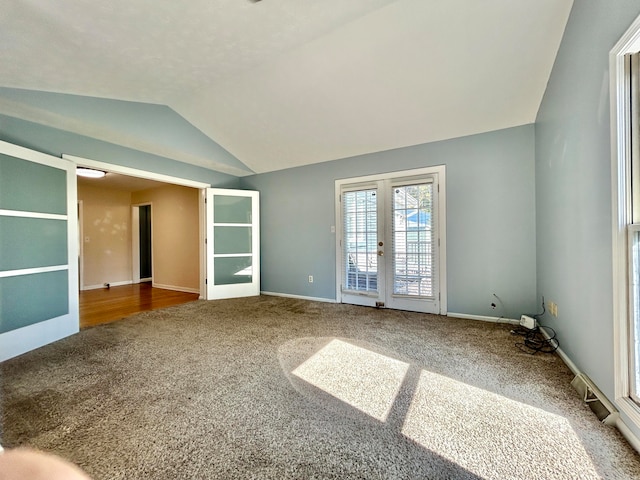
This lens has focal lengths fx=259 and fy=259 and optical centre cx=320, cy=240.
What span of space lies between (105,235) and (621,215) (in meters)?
8.60

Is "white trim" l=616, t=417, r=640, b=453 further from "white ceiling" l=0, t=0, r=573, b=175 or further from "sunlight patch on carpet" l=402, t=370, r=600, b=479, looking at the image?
"white ceiling" l=0, t=0, r=573, b=175

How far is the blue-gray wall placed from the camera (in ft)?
8.78

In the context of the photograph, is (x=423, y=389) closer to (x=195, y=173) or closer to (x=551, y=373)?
(x=551, y=373)

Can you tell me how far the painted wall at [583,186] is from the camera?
59.4 inches

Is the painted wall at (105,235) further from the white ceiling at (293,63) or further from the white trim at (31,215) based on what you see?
the white trim at (31,215)

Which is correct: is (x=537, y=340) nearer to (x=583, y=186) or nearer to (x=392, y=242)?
(x=583, y=186)

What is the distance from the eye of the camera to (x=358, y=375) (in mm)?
2008

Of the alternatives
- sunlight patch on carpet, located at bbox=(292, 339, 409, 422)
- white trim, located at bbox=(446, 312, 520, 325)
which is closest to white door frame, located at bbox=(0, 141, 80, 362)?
sunlight patch on carpet, located at bbox=(292, 339, 409, 422)

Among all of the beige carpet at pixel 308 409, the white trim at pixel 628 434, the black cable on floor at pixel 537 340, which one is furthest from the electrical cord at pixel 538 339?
the white trim at pixel 628 434

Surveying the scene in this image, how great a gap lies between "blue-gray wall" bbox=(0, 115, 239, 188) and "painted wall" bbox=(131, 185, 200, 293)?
141cm

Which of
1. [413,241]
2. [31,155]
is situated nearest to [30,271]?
[31,155]

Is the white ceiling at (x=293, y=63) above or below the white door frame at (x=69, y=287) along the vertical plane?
above

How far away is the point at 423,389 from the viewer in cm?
180

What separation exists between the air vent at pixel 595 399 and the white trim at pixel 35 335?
14.8ft
